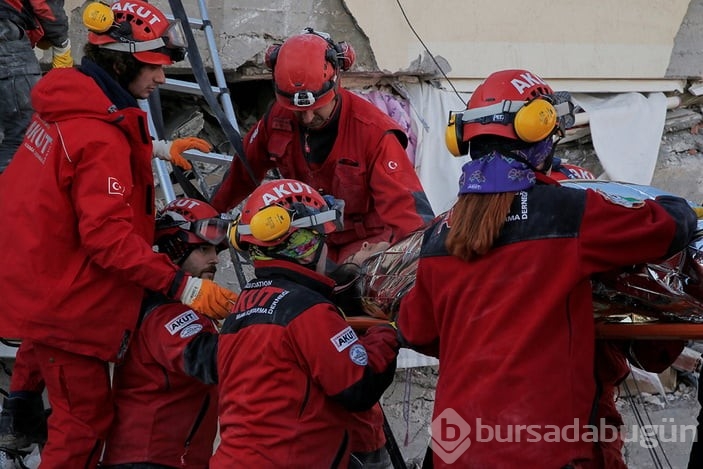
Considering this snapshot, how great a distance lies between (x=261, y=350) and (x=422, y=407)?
375 centimetres

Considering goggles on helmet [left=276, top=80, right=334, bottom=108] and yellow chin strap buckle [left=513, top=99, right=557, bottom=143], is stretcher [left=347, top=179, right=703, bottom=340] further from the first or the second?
goggles on helmet [left=276, top=80, right=334, bottom=108]

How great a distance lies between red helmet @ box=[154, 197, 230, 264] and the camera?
4.45 metres

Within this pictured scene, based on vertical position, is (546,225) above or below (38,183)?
above

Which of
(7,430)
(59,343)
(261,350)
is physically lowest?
(7,430)

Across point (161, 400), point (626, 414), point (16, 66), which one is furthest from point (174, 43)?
point (626, 414)

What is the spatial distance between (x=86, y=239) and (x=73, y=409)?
27.7 inches

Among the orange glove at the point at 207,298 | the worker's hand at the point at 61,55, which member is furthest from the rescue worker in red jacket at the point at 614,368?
the worker's hand at the point at 61,55

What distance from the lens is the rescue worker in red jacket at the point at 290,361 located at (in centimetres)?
348

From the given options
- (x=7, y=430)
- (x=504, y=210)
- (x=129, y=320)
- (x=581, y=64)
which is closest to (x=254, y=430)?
(x=129, y=320)

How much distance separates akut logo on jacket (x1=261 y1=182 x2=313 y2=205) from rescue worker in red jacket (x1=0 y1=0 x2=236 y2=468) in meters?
0.48

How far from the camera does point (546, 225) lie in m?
2.95

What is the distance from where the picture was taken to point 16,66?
5.53 m

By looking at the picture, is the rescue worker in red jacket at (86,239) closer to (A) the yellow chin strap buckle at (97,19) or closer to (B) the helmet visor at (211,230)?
(A) the yellow chin strap buckle at (97,19)

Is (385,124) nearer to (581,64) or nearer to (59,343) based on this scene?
(59,343)
